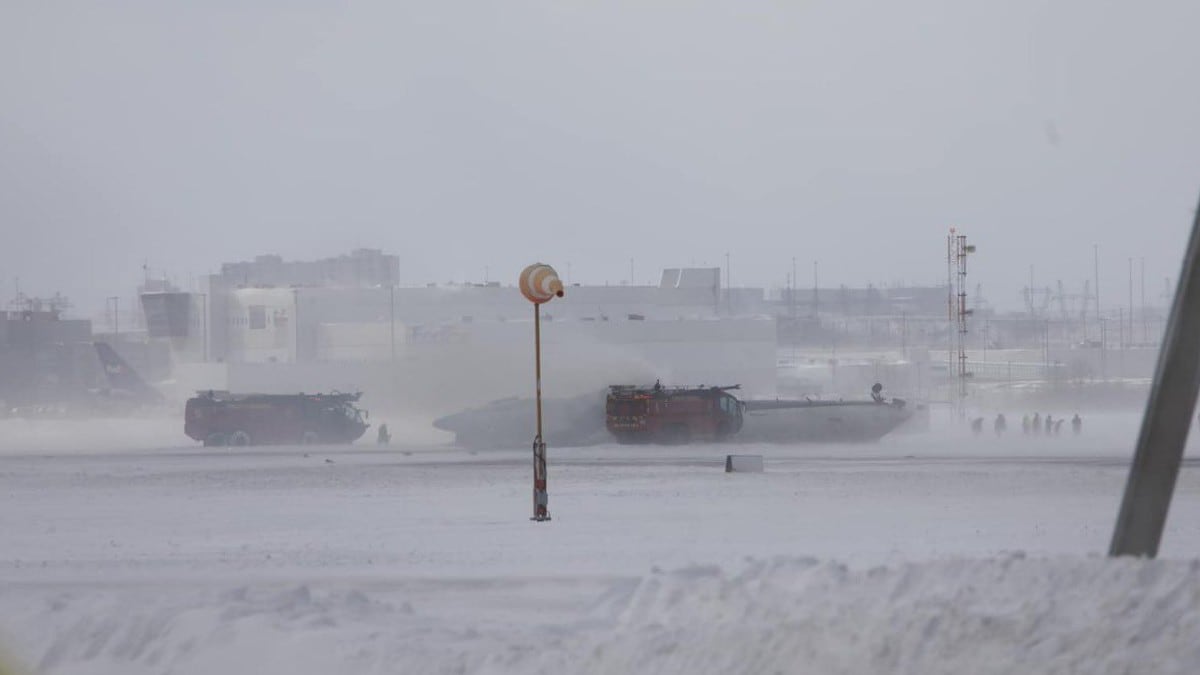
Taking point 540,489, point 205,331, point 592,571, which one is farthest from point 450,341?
point 592,571

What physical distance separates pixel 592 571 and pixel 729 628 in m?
5.13

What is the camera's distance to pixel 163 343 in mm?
66750

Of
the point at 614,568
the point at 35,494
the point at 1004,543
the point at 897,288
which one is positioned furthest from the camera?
the point at 897,288

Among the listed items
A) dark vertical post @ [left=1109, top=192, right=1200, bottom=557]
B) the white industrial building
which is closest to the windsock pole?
dark vertical post @ [left=1109, top=192, right=1200, bottom=557]

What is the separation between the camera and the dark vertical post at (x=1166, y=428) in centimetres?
1075

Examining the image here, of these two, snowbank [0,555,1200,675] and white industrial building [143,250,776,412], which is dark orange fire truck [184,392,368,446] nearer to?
white industrial building [143,250,776,412]

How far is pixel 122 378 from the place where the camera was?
59375mm

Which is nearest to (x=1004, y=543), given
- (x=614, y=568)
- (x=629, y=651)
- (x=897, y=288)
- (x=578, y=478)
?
(x=614, y=568)

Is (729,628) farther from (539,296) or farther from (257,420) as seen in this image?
(257,420)

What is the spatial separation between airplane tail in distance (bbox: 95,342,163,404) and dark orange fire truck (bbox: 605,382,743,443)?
27.1 metres

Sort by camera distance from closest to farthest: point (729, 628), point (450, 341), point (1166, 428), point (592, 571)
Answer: point (729, 628) → point (1166, 428) → point (592, 571) → point (450, 341)

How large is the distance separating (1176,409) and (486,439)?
3495cm

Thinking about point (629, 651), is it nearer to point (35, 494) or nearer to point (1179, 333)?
point (1179, 333)

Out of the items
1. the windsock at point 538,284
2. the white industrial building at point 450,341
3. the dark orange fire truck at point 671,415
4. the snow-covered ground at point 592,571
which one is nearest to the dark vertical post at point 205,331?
the white industrial building at point 450,341
